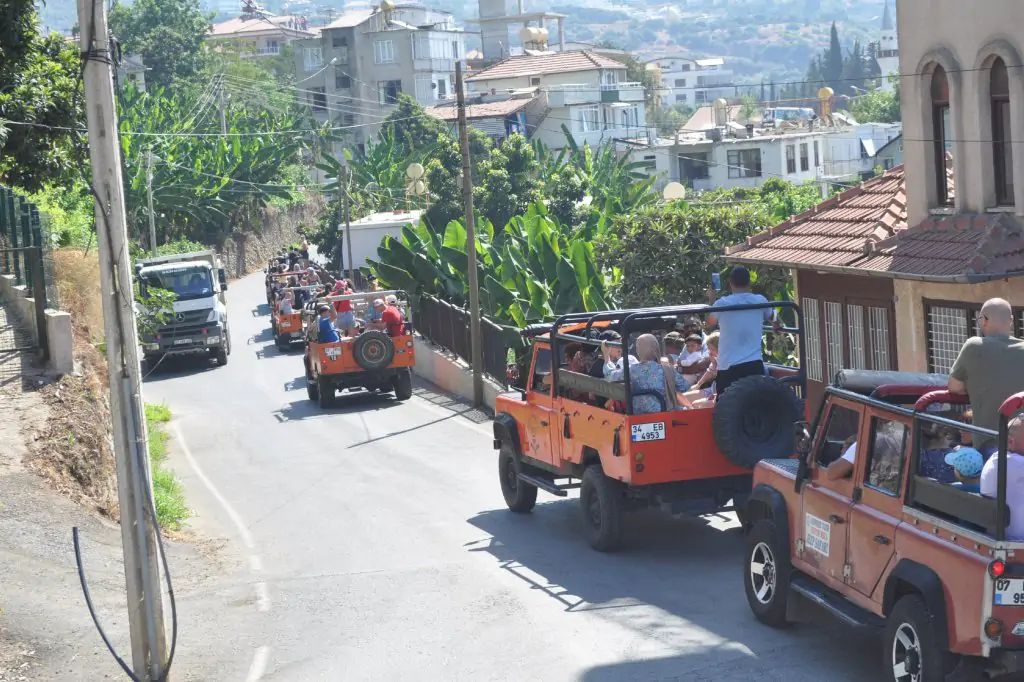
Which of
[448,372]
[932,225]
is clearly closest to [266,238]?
[448,372]

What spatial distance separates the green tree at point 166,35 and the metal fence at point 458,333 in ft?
231

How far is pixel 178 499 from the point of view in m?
17.3

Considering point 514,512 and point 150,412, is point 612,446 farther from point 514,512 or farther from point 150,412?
point 150,412

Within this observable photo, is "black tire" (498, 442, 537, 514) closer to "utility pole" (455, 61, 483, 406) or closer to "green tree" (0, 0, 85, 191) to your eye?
"green tree" (0, 0, 85, 191)

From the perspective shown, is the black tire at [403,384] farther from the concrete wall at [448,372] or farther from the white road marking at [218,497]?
the white road marking at [218,497]

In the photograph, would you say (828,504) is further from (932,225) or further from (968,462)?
(932,225)

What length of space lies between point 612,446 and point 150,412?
1639cm

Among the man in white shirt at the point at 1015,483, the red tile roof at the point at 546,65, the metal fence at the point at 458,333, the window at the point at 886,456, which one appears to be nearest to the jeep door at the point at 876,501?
the window at the point at 886,456

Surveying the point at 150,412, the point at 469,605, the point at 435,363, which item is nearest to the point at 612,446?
the point at 469,605

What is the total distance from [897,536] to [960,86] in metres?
9.83

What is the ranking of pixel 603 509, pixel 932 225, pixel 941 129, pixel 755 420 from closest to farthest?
pixel 755 420 → pixel 603 509 → pixel 932 225 → pixel 941 129

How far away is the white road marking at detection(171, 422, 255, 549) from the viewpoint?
51.7 ft

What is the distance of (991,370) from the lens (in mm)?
8047

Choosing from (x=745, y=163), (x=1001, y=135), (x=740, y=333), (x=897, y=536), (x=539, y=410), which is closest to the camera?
(x=897, y=536)
